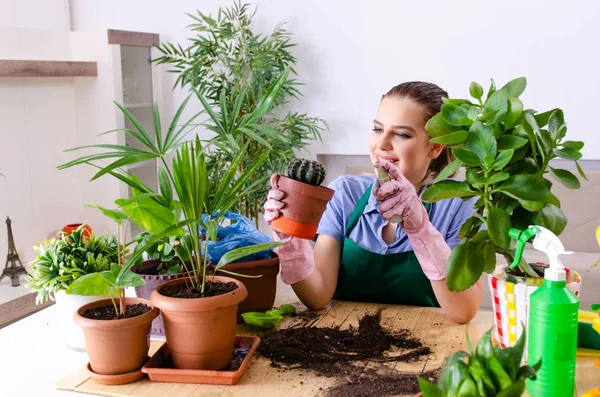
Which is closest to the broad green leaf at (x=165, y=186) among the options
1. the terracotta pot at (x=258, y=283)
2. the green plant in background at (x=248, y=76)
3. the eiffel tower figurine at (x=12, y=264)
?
the terracotta pot at (x=258, y=283)

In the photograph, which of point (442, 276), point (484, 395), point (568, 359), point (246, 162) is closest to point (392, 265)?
point (442, 276)

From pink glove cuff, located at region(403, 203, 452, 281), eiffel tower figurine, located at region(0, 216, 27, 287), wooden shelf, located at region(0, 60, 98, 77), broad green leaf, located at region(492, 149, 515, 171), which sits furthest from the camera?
eiffel tower figurine, located at region(0, 216, 27, 287)

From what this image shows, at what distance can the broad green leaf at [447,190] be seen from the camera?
1206mm

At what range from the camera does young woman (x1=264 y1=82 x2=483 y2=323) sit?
172 centimetres

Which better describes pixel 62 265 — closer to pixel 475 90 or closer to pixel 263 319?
pixel 263 319

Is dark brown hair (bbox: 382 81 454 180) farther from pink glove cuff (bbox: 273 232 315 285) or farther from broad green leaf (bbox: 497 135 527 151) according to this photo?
broad green leaf (bbox: 497 135 527 151)

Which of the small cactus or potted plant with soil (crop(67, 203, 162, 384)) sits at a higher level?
the small cactus

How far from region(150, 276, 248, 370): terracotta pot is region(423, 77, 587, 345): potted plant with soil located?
44 centimetres

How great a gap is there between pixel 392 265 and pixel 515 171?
0.80 metres

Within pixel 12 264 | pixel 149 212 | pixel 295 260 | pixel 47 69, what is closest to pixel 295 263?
pixel 295 260

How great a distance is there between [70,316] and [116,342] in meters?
0.26

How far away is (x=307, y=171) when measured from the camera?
1.44 meters

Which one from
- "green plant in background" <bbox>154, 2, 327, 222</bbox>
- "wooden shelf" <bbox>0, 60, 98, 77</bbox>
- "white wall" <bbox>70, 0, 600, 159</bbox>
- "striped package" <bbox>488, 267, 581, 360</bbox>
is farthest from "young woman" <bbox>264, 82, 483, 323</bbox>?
"wooden shelf" <bbox>0, 60, 98, 77</bbox>

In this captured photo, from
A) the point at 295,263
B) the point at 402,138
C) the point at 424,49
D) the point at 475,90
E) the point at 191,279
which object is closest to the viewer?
the point at 475,90
